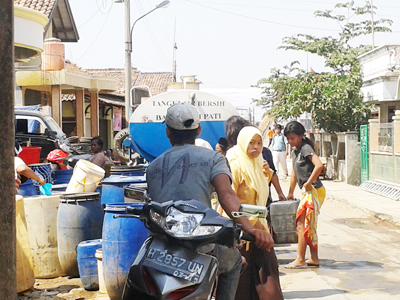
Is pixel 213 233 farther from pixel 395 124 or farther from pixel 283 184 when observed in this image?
pixel 283 184

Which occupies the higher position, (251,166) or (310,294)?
(251,166)

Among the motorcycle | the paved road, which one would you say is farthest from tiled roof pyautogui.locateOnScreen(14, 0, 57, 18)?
the motorcycle

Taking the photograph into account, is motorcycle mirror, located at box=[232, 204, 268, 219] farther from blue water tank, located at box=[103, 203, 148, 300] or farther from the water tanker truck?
the water tanker truck

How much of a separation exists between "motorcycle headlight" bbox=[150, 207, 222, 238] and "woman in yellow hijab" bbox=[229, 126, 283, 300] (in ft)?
6.08

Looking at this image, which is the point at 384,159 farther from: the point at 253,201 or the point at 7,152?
the point at 7,152

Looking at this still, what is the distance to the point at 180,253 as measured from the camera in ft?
9.71

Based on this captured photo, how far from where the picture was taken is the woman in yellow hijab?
4.71 meters

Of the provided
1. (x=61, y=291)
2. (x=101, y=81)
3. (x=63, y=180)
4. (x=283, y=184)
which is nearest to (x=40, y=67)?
(x=101, y=81)

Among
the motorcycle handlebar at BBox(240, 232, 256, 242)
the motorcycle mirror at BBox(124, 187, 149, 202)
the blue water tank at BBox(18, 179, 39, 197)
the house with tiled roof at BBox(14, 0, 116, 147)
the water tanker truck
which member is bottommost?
the blue water tank at BBox(18, 179, 39, 197)

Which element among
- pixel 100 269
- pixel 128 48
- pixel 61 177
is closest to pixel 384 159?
pixel 61 177

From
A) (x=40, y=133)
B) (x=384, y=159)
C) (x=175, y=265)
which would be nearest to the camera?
(x=175, y=265)

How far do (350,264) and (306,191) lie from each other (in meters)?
1.23

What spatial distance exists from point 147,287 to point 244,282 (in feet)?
6.66

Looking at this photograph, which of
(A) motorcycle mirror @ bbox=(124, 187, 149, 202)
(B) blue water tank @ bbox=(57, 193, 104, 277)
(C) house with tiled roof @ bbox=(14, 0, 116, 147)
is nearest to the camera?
(A) motorcycle mirror @ bbox=(124, 187, 149, 202)
